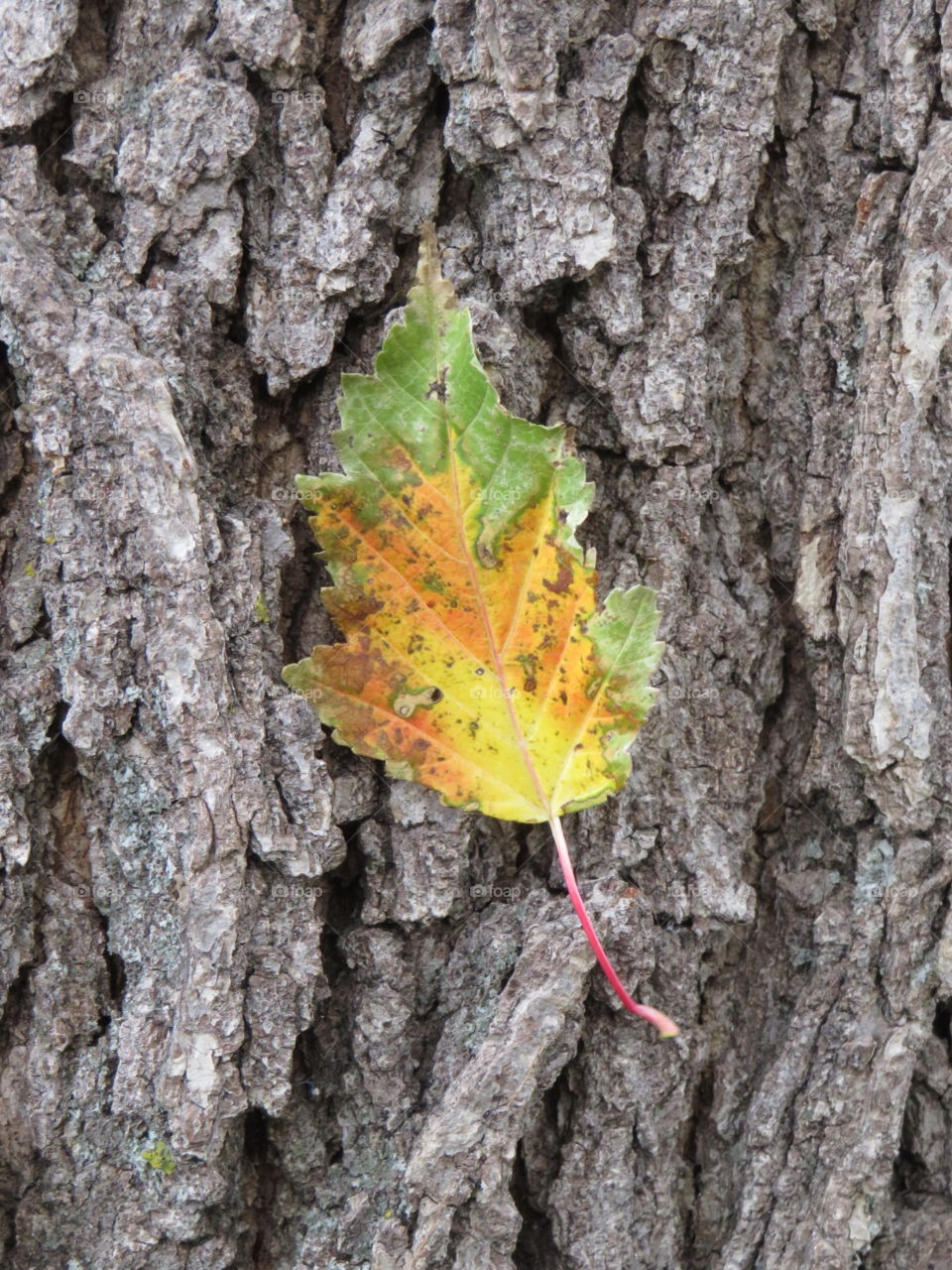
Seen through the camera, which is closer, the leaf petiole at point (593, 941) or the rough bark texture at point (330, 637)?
the leaf petiole at point (593, 941)

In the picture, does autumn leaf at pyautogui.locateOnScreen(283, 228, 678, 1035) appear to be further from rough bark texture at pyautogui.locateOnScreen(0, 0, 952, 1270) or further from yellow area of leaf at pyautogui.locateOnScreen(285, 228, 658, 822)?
rough bark texture at pyautogui.locateOnScreen(0, 0, 952, 1270)

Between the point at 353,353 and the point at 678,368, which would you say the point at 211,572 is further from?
the point at 678,368

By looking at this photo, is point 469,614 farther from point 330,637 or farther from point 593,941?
point 593,941

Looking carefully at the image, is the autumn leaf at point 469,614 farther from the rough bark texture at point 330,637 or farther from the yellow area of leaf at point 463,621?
the rough bark texture at point 330,637

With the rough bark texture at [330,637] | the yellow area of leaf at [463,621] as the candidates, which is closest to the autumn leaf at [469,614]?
A: the yellow area of leaf at [463,621]

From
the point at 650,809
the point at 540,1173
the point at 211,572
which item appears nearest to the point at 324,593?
the point at 211,572
